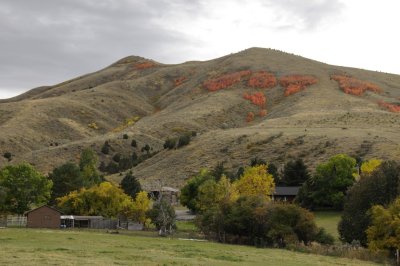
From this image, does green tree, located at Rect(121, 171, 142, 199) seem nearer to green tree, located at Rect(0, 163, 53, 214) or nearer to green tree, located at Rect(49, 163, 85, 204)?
green tree, located at Rect(49, 163, 85, 204)

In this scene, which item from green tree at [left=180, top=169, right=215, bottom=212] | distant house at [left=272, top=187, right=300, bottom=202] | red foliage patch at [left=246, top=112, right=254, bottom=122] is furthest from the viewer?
red foliage patch at [left=246, top=112, right=254, bottom=122]

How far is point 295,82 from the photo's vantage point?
7539 inches

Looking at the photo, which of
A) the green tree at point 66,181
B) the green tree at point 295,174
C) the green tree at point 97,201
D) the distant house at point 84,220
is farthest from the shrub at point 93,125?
the distant house at point 84,220

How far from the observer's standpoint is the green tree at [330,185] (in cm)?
7406

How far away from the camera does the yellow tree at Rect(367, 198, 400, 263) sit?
43250mm

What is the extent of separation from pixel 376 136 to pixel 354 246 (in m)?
63.6

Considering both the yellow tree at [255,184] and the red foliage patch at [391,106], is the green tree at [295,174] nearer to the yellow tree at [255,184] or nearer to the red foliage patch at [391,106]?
the yellow tree at [255,184]

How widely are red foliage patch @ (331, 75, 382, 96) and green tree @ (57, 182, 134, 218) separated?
123922 mm

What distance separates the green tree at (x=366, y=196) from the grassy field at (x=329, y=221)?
3358 mm

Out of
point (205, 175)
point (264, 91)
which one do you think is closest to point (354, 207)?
point (205, 175)

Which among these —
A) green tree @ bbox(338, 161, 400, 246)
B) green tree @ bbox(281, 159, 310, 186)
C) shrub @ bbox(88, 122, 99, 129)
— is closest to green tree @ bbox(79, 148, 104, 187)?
green tree @ bbox(281, 159, 310, 186)

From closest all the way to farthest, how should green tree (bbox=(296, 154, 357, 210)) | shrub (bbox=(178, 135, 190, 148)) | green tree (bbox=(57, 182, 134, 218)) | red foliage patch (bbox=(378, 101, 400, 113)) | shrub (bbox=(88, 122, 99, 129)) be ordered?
1. green tree (bbox=(57, 182, 134, 218))
2. green tree (bbox=(296, 154, 357, 210))
3. shrub (bbox=(178, 135, 190, 148))
4. red foliage patch (bbox=(378, 101, 400, 113))
5. shrub (bbox=(88, 122, 99, 129))

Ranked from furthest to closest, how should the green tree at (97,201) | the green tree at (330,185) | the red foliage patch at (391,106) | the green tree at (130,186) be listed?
1. the red foliage patch at (391,106)
2. the green tree at (130,186)
3. the green tree at (330,185)
4. the green tree at (97,201)

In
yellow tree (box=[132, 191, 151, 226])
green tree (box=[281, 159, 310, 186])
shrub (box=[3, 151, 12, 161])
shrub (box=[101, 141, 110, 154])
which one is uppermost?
shrub (box=[101, 141, 110, 154])
